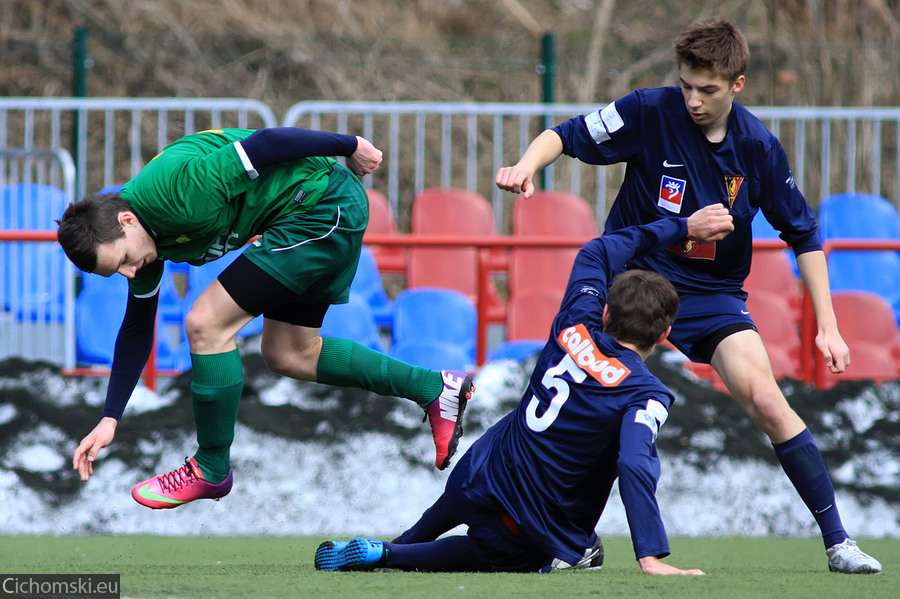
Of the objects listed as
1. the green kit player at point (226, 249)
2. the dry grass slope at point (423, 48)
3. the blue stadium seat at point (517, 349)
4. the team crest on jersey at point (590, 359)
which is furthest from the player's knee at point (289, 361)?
the dry grass slope at point (423, 48)

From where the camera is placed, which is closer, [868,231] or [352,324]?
[352,324]

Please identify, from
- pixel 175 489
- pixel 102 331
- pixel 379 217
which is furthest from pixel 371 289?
pixel 175 489

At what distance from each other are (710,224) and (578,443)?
940 mm

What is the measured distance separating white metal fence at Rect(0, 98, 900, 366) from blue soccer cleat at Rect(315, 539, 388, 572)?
3.96 meters

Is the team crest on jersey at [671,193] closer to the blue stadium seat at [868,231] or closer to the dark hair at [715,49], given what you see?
the dark hair at [715,49]

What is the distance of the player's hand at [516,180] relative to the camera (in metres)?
3.78

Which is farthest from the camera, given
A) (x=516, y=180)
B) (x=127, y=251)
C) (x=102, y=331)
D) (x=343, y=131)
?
(x=343, y=131)

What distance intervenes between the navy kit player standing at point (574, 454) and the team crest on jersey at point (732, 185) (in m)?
0.51

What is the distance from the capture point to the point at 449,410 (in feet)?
14.4

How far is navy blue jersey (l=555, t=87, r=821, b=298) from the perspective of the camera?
161 inches

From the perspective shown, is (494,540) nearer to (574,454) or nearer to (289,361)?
(574,454)

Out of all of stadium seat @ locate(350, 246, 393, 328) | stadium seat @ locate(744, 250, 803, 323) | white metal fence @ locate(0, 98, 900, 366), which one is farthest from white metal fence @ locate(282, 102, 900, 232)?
stadium seat @ locate(350, 246, 393, 328)

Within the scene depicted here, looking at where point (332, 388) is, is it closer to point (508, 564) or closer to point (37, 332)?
point (37, 332)

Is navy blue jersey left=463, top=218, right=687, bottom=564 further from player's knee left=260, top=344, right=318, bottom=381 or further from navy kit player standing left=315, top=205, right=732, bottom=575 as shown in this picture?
player's knee left=260, top=344, right=318, bottom=381
